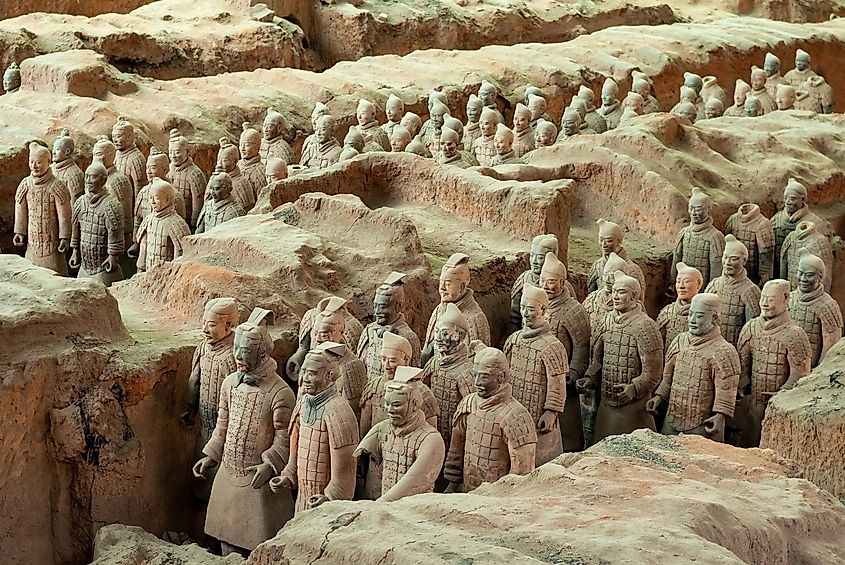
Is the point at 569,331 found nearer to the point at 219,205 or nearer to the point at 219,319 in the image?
the point at 219,319

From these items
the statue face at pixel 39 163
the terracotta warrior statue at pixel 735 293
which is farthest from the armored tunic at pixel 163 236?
the terracotta warrior statue at pixel 735 293

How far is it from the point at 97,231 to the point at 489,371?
158 inches

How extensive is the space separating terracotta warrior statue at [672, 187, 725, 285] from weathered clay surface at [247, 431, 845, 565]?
421 cm

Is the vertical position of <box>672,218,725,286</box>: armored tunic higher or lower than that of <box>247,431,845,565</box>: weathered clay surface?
lower

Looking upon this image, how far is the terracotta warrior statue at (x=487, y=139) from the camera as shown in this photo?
11.1 meters

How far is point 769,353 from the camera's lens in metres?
7.30

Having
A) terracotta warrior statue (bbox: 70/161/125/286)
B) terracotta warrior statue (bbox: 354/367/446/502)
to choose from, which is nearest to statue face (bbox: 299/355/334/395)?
terracotta warrior statue (bbox: 354/367/446/502)

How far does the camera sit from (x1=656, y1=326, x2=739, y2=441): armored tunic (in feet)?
23.2

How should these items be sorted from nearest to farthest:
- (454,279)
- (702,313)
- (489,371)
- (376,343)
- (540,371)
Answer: (489,371)
(376,343)
(540,371)
(702,313)
(454,279)

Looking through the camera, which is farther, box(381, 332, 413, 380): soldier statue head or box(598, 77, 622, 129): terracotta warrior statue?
box(598, 77, 622, 129): terracotta warrior statue

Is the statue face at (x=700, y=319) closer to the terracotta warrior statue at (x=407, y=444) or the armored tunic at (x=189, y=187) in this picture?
A: the terracotta warrior statue at (x=407, y=444)

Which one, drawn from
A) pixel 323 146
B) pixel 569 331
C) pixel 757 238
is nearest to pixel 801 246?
pixel 757 238

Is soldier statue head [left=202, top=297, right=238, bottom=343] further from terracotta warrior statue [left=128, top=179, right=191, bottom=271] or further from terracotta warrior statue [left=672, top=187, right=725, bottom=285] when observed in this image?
terracotta warrior statue [left=672, top=187, right=725, bottom=285]

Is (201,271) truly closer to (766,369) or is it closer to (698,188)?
(766,369)
